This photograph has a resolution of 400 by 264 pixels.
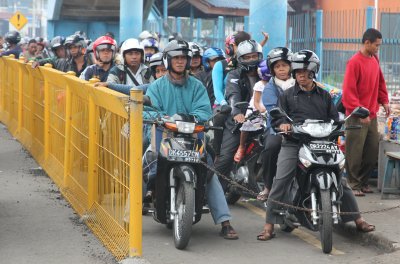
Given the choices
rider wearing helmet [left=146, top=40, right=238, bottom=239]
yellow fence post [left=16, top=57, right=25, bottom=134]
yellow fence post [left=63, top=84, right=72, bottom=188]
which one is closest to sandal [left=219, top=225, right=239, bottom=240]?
rider wearing helmet [left=146, top=40, right=238, bottom=239]

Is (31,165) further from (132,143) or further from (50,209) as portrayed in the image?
(132,143)

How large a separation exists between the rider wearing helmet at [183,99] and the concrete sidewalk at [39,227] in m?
1.17

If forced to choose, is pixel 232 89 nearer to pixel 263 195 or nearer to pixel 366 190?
pixel 263 195

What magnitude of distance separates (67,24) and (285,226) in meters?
32.0

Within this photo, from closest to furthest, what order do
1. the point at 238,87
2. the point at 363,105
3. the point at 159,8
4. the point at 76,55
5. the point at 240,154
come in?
the point at 240,154 < the point at 238,87 < the point at 363,105 < the point at 76,55 < the point at 159,8

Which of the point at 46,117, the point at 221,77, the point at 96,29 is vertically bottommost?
the point at 46,117

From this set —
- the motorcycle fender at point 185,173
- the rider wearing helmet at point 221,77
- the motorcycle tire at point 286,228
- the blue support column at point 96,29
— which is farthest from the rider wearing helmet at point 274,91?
the blue support column at point 96,29

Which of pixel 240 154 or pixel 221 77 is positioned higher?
pixel 221 77

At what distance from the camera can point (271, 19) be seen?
15.6 metres

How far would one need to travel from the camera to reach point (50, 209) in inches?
414

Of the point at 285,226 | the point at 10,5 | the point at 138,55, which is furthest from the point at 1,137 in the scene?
the point at 10,5

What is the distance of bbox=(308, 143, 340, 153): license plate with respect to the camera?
849 centimetres

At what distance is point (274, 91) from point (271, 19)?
6187 millimetres

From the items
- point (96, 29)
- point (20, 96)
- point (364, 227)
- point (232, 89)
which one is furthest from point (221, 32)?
point (96, 29)
